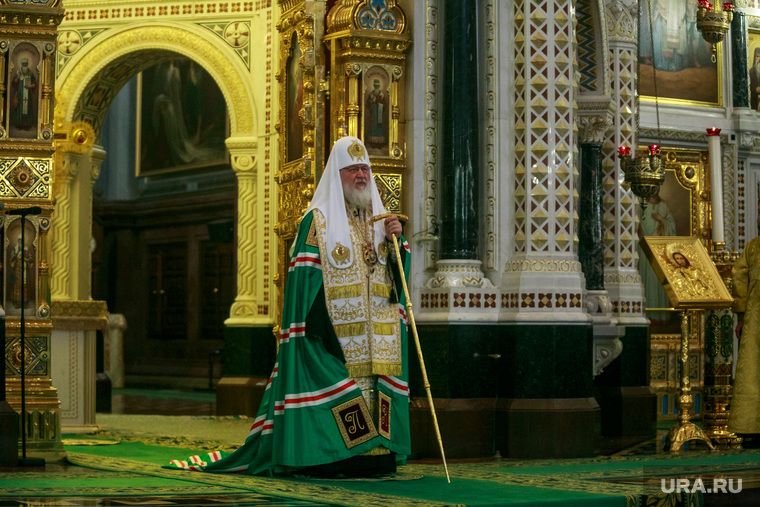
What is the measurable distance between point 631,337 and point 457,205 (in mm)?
3311

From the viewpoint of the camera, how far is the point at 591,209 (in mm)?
12016

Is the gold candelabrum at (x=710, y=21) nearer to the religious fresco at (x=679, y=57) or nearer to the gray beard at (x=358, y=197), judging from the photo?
the religious fresco at (x=679, y=57)

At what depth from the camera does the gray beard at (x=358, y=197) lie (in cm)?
805

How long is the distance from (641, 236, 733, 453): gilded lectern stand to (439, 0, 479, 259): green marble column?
1.61 metres

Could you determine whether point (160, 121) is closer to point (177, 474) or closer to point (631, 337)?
point (631, 337)

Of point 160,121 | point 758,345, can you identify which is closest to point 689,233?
point 758,345

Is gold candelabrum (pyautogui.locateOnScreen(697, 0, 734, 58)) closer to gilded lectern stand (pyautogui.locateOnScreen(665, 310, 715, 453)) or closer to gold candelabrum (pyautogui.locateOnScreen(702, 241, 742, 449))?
gold candelabrum (pyautogui.locateOnScreen(702, 241, 742, 449))

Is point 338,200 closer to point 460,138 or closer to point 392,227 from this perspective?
point 392,227

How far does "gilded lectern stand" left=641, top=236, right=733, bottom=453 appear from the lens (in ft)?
32.7

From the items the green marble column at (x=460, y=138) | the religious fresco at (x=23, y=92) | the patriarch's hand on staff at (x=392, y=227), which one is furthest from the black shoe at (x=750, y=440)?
the religious fresco at (x=23, y=92)

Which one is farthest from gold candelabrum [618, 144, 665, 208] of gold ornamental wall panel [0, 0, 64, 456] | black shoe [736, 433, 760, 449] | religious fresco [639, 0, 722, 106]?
religious fresco [639, 0, 722, 106]

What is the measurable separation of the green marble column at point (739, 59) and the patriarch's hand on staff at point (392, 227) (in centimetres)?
853

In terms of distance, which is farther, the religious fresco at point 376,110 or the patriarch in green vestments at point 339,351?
the religious fresco at point 376,110

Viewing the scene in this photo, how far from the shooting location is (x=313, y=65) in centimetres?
1002
